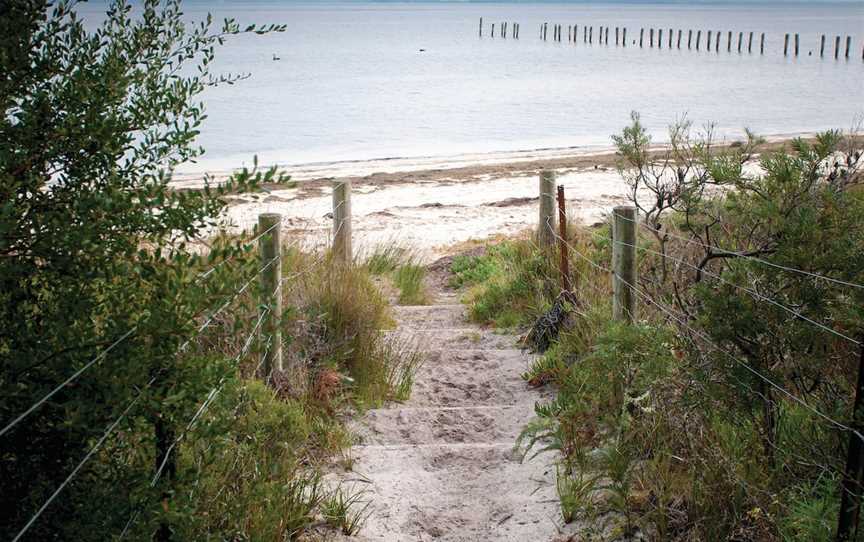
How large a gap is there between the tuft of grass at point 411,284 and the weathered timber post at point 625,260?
3813 mm

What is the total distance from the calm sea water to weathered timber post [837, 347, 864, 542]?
29.1ft

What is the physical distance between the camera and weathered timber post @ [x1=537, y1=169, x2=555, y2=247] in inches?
328

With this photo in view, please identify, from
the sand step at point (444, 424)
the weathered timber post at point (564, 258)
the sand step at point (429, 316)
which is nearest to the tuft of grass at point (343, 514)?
the sand step at point (444, 424)

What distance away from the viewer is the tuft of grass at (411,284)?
9219 mm

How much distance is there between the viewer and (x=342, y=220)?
8008 mm

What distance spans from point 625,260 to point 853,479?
2.88m

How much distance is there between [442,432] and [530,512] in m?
1.30

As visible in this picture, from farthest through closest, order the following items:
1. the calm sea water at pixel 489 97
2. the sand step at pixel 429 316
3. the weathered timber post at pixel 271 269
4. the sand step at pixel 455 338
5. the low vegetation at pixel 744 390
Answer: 1. the calm sea water at pixel 489 97
2. the sand step at pixel 429 316
3. the sand step at pixel 455 338
4. the weathered timber post at pixel 271 269
5. the low vegetation at pixel 744 390

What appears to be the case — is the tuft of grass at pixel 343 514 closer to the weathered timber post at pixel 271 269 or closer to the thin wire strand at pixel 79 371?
the weathered timber post at pixel 271 269

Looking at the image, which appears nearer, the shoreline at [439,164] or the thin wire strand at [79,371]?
the thin wire strand at [79,371]

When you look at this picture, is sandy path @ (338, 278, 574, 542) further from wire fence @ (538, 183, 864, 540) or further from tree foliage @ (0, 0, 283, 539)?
tree foliage @ (0, 0, 283, 539)

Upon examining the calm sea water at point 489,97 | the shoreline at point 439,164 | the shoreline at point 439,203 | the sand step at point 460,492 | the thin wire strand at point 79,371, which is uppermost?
the calm sea water at point 489,97

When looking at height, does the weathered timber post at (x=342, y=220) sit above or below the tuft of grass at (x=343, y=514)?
above

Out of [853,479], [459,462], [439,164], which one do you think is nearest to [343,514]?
[459,462]
